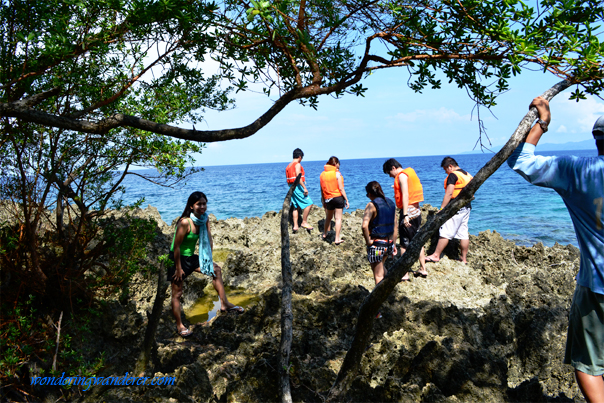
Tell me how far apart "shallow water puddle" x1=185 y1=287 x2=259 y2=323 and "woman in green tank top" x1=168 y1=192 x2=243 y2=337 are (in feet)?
4.89

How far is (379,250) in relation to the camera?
6418 mm

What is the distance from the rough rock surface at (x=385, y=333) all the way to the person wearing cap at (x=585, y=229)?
4.45 ft

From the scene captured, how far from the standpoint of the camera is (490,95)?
394cm

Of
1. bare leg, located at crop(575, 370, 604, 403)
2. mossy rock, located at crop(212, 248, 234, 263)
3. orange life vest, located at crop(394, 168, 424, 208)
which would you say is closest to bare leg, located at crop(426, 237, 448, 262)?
orange life vest, located at crop(394, 168, 424, 208)

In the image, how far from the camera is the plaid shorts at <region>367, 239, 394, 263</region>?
6410 mm

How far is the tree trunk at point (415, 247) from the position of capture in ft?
9.19

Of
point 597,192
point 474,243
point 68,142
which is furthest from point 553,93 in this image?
point 474,243

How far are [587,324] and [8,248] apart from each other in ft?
17.4

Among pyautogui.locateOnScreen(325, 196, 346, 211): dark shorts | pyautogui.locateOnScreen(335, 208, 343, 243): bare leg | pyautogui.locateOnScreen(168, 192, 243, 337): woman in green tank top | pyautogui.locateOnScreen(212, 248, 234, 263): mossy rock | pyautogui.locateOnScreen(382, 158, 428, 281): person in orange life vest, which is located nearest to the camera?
pyautogui.locateOnScreen(168, 192, 243, 337): woman in green tank top

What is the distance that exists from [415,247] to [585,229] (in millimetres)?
1034

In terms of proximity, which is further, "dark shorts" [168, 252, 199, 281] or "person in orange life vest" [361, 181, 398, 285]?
"person in orange life vest" [361, 181, 398, 285]

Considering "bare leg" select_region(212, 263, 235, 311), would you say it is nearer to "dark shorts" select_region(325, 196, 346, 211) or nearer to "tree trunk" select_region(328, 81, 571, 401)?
"tree trunk" select_region(328, 81, 571, 401)

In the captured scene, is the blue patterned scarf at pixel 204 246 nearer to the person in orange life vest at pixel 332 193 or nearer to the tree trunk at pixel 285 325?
the tree trunk at pixel 285 325

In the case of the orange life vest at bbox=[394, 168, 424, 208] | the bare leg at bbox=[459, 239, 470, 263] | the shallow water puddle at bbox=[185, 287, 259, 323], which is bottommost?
the shallow water puddle at bbox=[185, 287, 259, 323]
